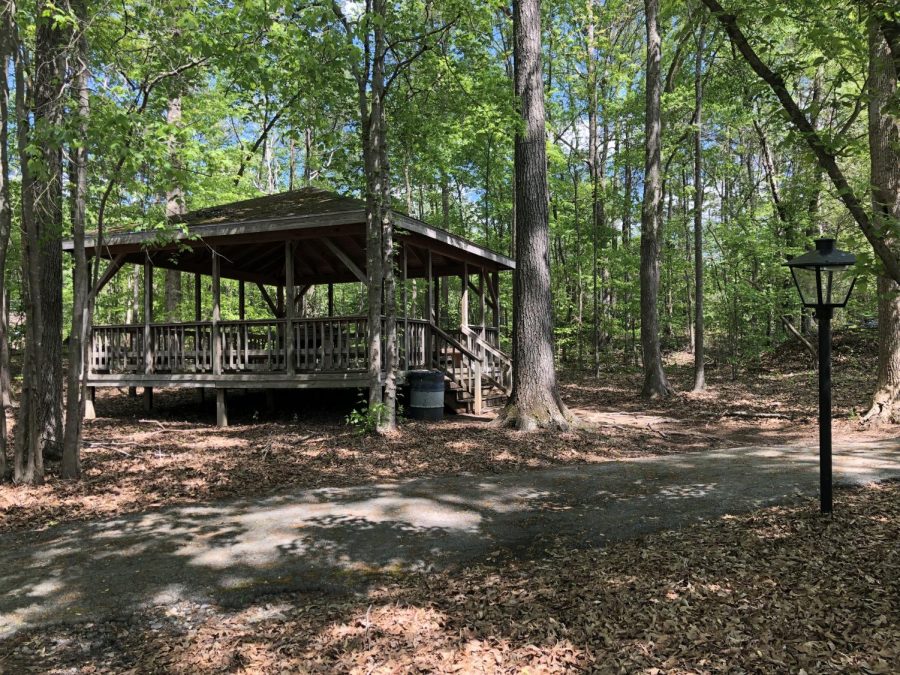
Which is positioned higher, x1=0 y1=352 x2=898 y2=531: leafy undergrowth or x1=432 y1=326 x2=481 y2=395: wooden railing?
x1=432 y1=326 x2=481 y2=395: wooden railing

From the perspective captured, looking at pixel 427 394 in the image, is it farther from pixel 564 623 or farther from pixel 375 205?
pixel 564 623

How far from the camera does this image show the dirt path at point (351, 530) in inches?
157

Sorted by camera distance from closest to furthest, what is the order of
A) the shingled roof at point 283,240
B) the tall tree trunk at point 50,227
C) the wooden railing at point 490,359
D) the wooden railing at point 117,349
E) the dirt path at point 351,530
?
the dirt path at point 351,530
the tall tree trunk at point 50,227
the shingled roof at point 283,240
the wooden railing at point 117,349
the wooden railing at point 490,359

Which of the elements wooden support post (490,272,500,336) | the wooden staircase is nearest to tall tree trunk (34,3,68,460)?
the wooden staircase

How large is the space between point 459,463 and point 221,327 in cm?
652

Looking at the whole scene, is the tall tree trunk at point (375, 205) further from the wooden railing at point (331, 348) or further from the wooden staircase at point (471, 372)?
the wooden staircase at point (471, 372)

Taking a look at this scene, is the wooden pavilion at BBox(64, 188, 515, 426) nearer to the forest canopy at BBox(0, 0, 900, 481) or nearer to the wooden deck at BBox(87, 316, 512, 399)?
the wooden deck at BBox(87, 316, 512, 399)

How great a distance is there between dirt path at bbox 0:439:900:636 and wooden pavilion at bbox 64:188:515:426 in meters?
4.78

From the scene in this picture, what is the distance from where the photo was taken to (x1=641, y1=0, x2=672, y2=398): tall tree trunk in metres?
14.2

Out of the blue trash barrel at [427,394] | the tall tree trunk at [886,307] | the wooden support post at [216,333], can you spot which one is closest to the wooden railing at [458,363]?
the blue trash barrel at [427,394]

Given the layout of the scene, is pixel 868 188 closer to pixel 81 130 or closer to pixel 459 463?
pixel 459 463

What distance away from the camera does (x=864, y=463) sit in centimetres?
671

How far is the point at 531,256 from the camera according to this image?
9.57 meters

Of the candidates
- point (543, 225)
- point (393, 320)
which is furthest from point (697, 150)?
point (393, 320)
